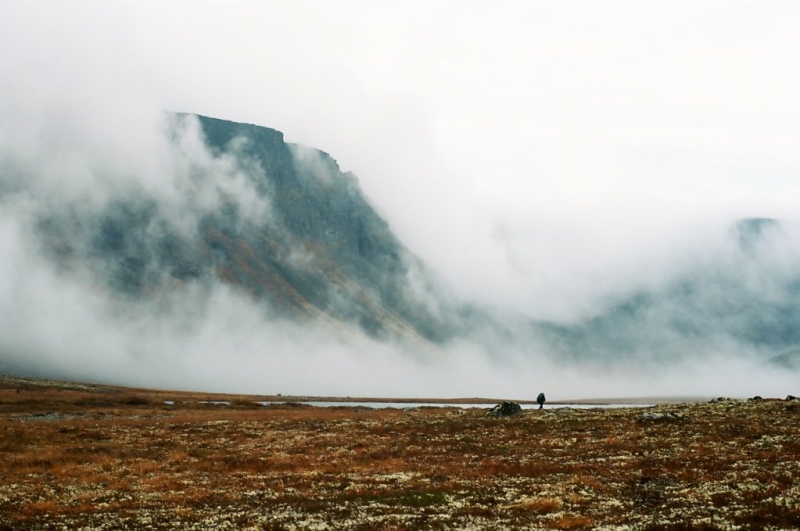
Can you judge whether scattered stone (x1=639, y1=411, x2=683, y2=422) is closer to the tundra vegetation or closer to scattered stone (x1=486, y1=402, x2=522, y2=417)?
the tundra vegetation

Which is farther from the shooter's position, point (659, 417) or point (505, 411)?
point (505, 411)

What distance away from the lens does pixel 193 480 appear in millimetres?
43406

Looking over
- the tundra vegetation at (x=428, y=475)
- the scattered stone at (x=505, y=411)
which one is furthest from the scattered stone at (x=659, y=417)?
the scattered stone at (x=505, y=411)

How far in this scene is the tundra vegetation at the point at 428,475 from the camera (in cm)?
2914

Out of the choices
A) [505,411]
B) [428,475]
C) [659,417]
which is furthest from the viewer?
[505,411]

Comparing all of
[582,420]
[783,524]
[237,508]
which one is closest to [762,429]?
[582,420]

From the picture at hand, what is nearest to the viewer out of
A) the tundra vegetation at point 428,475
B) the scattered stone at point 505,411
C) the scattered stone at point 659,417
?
the tundra vegetation at point 428,475

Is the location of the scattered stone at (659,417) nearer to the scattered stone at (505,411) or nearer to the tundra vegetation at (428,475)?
the tundra vegetation at (428,475)

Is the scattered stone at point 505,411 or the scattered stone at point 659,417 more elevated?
the scattered stone at point 659,417

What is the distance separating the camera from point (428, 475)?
42656 mm

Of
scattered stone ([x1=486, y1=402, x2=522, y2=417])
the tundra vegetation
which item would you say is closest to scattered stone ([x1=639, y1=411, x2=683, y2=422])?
the tundra vegetation

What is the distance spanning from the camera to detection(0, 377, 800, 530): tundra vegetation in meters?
29.1

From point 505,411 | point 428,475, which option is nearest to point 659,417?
point 505,411

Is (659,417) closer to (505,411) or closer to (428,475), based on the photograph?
(505,411)
